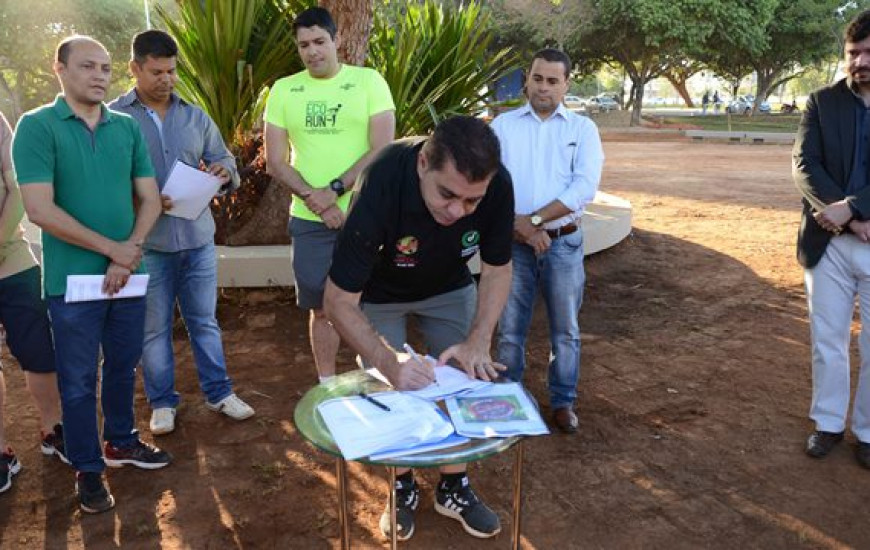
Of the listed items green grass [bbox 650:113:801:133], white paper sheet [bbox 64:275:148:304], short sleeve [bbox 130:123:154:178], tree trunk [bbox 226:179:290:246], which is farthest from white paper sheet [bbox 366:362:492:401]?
green grass [bbox 650:113:801:133]

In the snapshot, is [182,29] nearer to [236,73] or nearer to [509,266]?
[236,73]

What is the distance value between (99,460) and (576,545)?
2.00 meters

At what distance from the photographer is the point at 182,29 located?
5.40 meters

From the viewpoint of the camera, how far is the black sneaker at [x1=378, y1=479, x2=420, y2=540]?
275 cm

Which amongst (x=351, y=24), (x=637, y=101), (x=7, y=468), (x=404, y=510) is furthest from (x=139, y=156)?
(x=637, y=101)

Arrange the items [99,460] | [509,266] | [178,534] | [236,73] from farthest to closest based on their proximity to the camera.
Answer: [236,73] → [99,460] → [178,534] → [509,266]

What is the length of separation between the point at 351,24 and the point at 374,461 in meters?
4.16

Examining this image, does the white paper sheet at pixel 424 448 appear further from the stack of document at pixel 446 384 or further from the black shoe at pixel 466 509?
the black shoe at pixel 466 509

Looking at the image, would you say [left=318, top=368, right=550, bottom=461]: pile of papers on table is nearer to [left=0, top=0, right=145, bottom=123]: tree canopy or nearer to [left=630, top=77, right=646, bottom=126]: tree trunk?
[left=0, top=0, right=145, bottom=123]: tree canopy

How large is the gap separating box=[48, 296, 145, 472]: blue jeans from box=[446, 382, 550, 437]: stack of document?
5.35 ft

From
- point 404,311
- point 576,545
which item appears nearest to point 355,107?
point 404,311

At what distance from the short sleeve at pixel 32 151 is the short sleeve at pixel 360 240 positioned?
4.18 feet

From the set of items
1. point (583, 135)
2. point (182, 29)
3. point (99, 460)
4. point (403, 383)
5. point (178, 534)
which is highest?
point (182, 29)

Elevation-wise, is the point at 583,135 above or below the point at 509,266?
above
